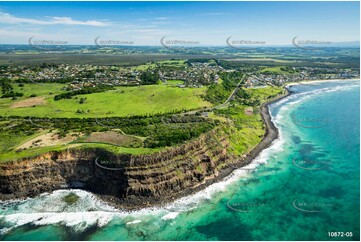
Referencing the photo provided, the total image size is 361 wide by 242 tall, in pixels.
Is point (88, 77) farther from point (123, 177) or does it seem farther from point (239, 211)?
point (239, 211)

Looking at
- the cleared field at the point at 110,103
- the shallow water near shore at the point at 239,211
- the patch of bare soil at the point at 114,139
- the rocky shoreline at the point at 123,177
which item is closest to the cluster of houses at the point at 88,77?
the cleared field at the point at 110,103

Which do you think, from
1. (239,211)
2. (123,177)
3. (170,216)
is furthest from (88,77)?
(239,211)

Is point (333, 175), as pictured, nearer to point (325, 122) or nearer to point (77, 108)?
point (325, 122)

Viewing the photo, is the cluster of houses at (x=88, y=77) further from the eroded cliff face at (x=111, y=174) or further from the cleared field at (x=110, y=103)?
the eroded cliff face at (x=111, y=174)

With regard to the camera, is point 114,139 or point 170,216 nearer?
point 170,216

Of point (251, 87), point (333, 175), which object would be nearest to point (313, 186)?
point (333, 175)

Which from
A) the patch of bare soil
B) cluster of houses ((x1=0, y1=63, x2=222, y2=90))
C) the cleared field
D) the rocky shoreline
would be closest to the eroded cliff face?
the rocky shoreline

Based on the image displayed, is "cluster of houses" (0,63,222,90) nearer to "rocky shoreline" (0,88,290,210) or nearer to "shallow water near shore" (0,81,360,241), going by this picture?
"rocky shoreline" (0,88,290,210)
